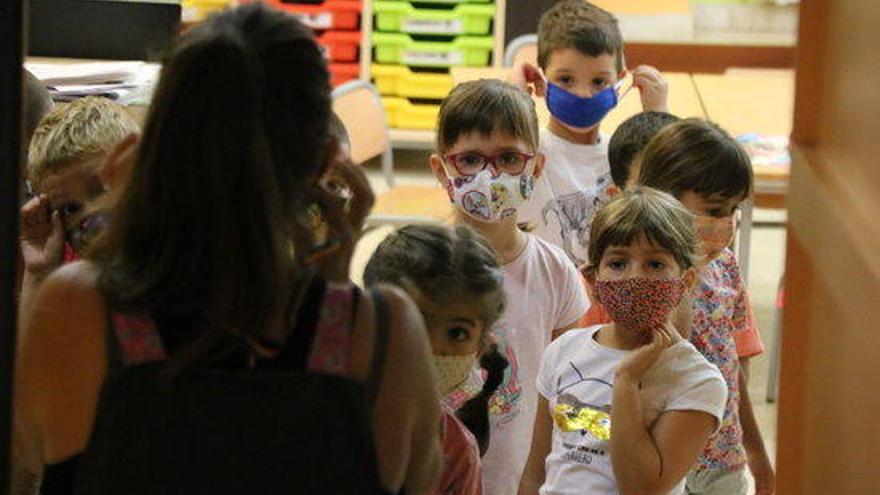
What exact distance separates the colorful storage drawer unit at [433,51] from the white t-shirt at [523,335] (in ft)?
16.1

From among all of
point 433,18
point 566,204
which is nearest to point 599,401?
point 566,204

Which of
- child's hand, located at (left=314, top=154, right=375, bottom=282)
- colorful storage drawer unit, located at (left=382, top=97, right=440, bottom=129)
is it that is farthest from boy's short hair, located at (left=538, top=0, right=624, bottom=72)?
colorful storage drawer unit, located at (left=382, top=97, right=440, bottom=129)

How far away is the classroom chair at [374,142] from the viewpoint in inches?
Answer: 225

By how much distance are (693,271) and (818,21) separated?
0.86 meters

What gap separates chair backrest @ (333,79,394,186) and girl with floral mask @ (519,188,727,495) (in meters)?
3.01

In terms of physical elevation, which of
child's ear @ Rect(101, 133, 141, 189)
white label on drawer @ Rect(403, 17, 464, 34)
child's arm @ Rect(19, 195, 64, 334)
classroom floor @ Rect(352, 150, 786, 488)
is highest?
child's ear @ Rect(101, 133, 141, 189)

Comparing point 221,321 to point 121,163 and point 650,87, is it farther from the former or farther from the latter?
point 650,87

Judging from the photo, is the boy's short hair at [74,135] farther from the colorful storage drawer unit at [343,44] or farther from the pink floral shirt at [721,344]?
the colorful storage drawer unit at [343,44]

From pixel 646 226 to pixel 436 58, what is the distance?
17.8 feet

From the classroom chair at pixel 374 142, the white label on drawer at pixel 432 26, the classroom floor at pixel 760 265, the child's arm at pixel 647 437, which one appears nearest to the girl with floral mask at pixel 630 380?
the child's arm at pixel 647 437

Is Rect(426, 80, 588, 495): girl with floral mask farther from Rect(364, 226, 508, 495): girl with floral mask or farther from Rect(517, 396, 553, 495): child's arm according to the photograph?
Rect(364, 226, 508, 495): girl with floral mask

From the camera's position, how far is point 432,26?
7.95m

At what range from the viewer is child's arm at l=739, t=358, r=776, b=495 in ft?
10.4

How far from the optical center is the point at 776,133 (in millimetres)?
5680
